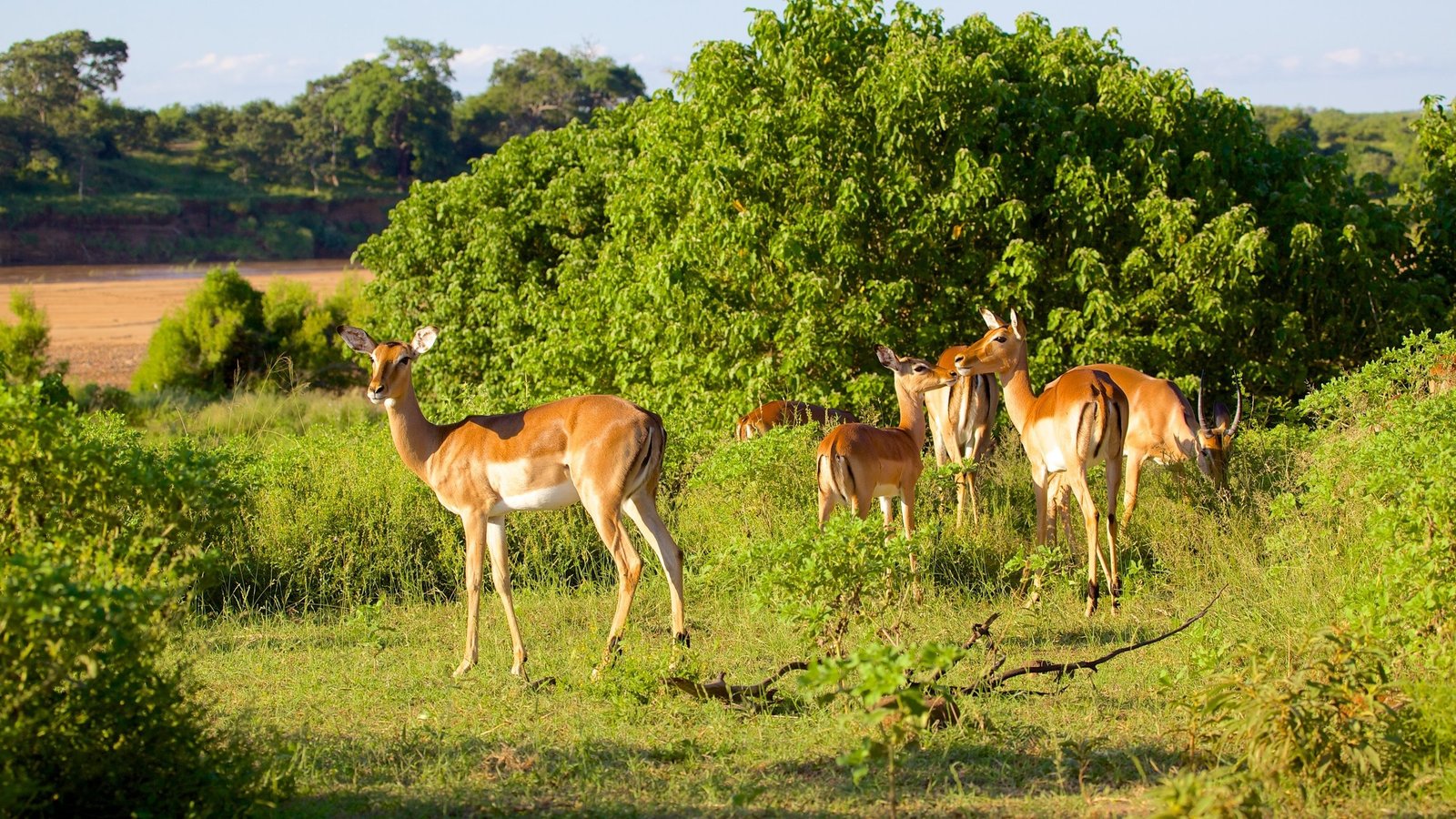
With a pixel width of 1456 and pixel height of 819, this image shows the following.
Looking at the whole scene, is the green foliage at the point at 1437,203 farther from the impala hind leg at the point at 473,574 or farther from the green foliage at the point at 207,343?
the green foliage at the point at 207,343

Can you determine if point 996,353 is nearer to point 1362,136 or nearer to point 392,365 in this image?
point 392,365

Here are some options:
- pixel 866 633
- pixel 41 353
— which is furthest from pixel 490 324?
pixel 866 633

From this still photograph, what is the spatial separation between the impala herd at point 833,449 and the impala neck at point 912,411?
0.04 feet

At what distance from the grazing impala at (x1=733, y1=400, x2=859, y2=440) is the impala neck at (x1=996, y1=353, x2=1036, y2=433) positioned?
140cm

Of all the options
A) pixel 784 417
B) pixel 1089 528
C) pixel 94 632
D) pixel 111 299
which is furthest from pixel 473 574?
pixel 111 299

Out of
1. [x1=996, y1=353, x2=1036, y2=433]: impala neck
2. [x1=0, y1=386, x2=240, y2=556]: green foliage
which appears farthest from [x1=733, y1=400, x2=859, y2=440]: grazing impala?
[x1=0, y1=386, x2=240, y2=556]: green foliage

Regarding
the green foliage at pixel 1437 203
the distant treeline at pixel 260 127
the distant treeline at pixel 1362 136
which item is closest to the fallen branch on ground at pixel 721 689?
the green foliage at pixel 1437 203

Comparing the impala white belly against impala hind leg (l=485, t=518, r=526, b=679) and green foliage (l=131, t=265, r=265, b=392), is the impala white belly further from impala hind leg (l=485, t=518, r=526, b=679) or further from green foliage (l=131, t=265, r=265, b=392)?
→ green foliage (l=131, t=265, r=265, b=392)

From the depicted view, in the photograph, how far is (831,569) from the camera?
6074 mm

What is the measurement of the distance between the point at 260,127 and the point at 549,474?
6146 cm

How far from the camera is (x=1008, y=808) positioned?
15.7ft

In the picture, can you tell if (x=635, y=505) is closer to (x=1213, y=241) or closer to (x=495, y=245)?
(x=1213, y=241)

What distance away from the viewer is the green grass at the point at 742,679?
5059 millimetres

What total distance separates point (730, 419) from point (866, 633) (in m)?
6.13
